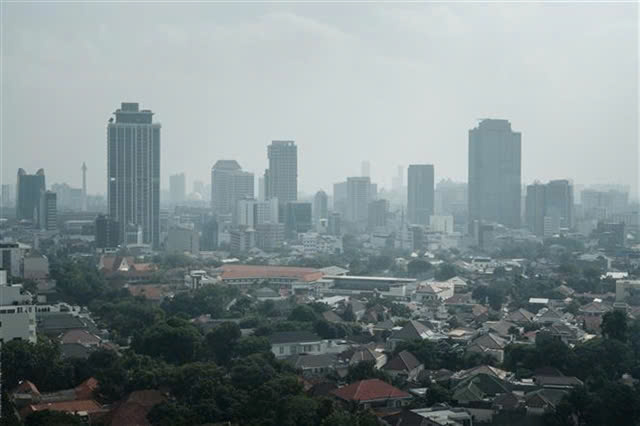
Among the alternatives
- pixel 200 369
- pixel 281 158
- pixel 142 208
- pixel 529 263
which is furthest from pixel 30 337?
pixel 281 158

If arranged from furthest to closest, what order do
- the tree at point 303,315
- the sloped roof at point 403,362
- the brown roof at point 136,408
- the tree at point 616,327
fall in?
the tree at point 303,315
the tree at point 616,327
the sloped roof at point 403,362
the brown roof at point 136,408

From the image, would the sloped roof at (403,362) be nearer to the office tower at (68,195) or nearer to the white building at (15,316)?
the white building at (15,316)

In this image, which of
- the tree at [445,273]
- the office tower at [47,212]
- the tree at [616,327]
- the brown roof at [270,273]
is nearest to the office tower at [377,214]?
the office tower at [47,212]

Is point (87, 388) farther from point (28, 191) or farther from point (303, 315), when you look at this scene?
point (28, 191)

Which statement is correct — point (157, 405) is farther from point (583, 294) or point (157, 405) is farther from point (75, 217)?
point (75, 217)

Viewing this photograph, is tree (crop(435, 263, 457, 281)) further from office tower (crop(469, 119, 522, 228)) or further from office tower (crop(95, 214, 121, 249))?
office tower (crop(469, 119, 522, 228))

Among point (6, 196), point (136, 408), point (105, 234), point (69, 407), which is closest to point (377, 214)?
point (105, 234)

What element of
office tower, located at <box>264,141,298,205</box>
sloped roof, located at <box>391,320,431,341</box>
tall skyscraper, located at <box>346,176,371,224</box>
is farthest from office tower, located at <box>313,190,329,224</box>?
sloped roof, located at <box>391,320,431,341</box>
